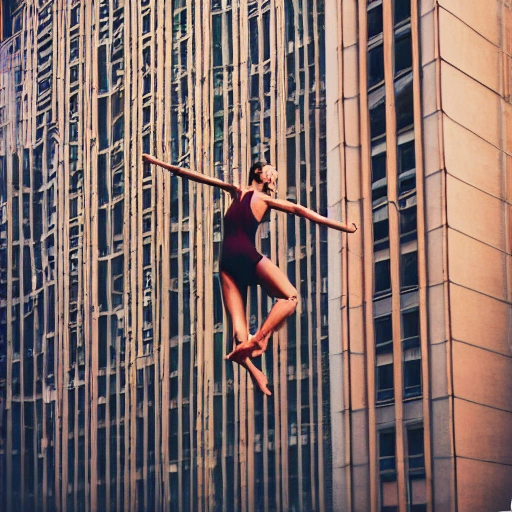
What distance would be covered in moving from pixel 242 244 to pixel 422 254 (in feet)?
9.04

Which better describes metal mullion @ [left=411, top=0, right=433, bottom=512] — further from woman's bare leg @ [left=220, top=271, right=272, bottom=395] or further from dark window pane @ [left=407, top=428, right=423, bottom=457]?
woman's bare leg @ [left=220, top=271, right=272, bottom=395]

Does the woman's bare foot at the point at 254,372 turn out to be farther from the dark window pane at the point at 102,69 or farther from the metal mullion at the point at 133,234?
the dark window pane at the point at 102,69

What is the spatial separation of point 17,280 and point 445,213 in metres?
9.43

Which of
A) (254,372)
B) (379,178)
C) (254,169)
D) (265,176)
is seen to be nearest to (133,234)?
(254,169)

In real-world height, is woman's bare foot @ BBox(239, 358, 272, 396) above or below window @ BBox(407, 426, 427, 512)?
above

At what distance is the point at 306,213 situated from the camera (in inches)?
872

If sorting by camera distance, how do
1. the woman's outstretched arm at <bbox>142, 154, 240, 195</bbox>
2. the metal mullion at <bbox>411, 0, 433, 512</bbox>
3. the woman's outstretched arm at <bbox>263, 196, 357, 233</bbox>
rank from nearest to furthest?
1. the woman's outstretched arm at <bbox>263, 196, 357, 233</bbox>
2. the woman's outstretched arm at <bbox>142, 154, 240, 195</bbox>
3. the metal mullion at <bbox>411, 0, 433, 512</bbox>

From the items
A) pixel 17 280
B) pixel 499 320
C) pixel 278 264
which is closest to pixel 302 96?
pixel 278 264

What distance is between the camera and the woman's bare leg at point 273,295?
918 inches

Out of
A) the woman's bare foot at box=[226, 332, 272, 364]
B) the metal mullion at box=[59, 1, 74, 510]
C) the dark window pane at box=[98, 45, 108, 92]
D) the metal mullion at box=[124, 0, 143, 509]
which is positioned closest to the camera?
the woman's bare foot at box=[226, 332, 272, 364]

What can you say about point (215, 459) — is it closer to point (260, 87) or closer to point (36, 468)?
point (36, 468)

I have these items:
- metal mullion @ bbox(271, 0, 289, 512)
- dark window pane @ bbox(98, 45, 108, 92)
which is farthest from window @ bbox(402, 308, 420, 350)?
dark window pane @ bbox(98, 45, 108, 92)

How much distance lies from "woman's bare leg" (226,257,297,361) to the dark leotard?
0.57 feet

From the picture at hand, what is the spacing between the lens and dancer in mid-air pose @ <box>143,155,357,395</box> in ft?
76.5
